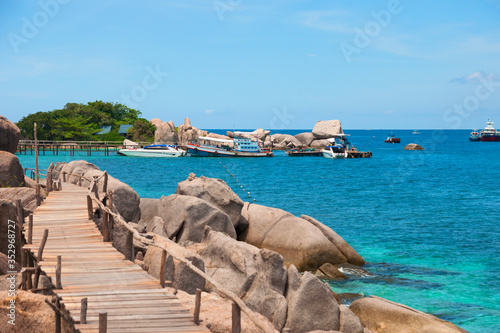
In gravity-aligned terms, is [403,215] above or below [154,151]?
below

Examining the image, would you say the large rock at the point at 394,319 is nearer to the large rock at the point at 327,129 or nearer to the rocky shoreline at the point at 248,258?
the rocky shoreline at the point at 248,258

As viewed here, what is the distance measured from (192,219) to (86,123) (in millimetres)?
97822

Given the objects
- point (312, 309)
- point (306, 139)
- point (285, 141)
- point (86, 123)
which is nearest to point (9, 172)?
point (312, 309)

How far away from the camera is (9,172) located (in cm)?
2408

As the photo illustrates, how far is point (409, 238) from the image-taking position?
30094 mm

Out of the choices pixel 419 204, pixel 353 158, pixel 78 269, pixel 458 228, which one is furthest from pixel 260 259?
pixel 353 158

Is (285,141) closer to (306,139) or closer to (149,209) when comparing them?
(306,139)

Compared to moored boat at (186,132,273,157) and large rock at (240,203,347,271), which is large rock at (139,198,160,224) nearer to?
large rock at (240,203,347,271)

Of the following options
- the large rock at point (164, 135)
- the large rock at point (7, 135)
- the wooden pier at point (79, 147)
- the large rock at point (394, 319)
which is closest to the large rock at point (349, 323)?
the large rock at point (394, 319)

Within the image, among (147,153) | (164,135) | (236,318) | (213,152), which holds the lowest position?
(147,153)

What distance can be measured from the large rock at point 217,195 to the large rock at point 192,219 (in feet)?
6.37

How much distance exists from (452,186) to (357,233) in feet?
107

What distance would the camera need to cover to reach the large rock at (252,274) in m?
14.6

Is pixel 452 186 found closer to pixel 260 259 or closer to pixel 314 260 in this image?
pixel 314 260
